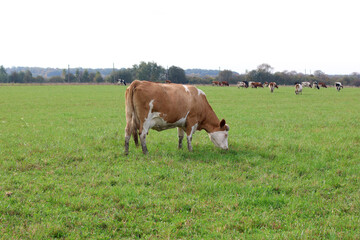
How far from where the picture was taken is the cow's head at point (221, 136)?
867 cm

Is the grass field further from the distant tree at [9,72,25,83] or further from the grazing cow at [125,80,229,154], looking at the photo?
the distant tree at [9,72,25,83]

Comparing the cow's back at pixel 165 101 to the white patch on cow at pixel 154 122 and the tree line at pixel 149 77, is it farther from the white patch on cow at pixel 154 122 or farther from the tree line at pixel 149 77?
the tree line at pixel 149 77

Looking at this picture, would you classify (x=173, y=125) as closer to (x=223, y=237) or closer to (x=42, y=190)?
(x=42, y=190)

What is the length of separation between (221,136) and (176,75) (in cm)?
9609

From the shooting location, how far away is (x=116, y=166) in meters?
6.86

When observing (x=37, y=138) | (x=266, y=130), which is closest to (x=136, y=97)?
(x=37, y=138)

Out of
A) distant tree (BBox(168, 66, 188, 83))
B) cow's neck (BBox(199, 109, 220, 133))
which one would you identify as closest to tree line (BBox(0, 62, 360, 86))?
distant tree (BBox(168, 66, 188, 83))

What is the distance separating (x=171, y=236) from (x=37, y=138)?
754 cm

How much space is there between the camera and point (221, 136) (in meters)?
8.71

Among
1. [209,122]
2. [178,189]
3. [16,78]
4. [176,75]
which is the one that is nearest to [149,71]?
[176,75]

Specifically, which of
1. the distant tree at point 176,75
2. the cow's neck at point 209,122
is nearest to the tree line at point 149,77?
the distant tree at point 176,75

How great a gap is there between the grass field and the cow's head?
29 cm

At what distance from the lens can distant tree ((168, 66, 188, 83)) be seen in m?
103

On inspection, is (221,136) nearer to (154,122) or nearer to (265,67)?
(154,122)
